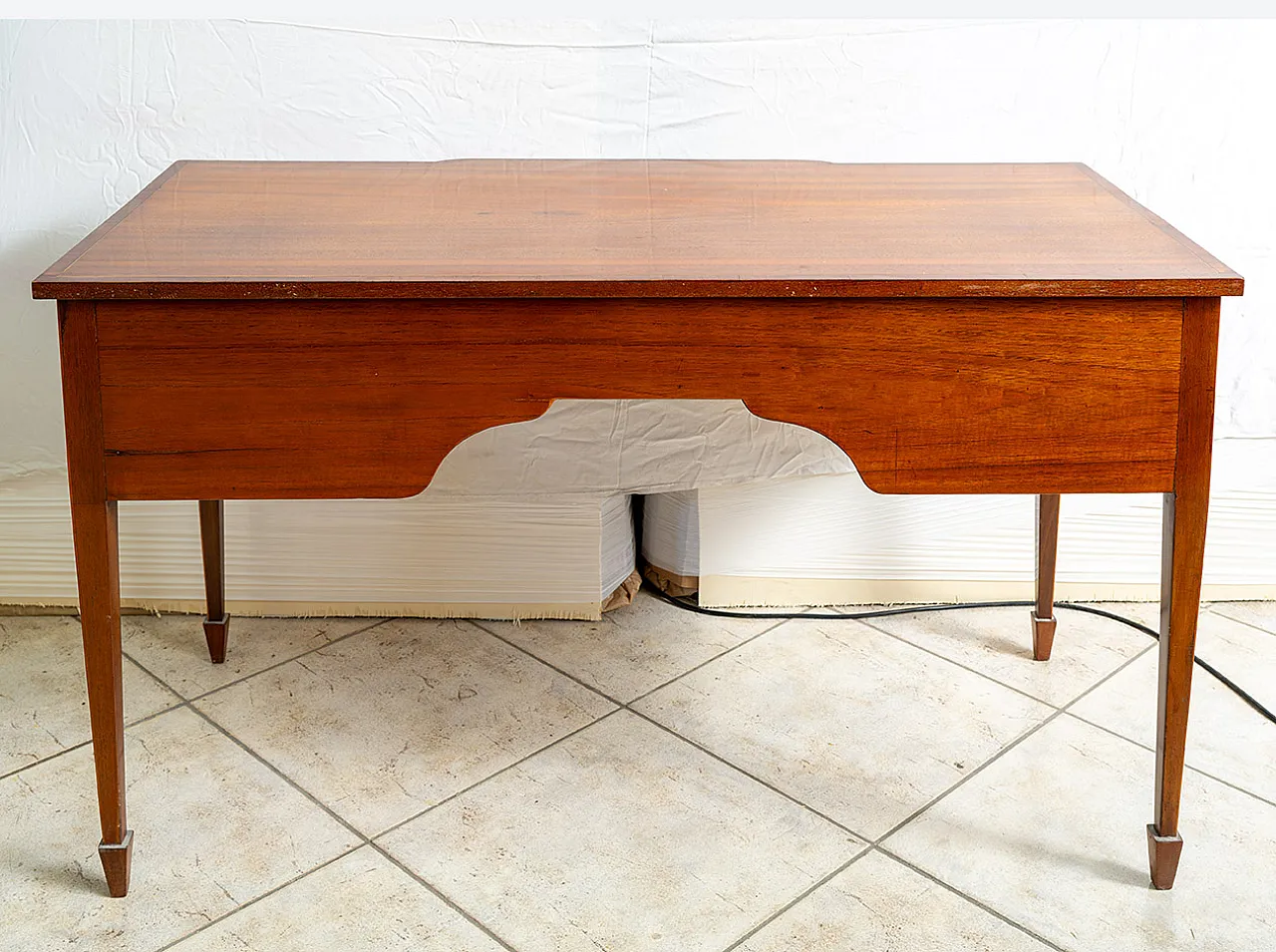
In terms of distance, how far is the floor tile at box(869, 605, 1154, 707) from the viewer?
1713mm

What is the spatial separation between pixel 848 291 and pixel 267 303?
50 centimetres

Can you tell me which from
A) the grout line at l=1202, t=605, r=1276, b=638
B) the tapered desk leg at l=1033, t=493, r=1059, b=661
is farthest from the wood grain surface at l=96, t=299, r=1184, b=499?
the grout line at l=1202, t=605, r=1276, b=638

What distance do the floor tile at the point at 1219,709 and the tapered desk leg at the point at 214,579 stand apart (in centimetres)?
110

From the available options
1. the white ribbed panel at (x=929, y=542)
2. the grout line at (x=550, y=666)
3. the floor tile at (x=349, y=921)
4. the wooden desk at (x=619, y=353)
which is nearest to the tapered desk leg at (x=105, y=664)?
the wooden desk at (x=619, y=353)

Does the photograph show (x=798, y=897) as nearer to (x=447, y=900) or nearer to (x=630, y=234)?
(x=447, y=900)

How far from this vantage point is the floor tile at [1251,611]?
74.1 inches

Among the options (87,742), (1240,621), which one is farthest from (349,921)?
(1240,621)

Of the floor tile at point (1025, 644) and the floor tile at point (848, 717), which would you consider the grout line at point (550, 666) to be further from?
the floor tile at point (1025, 644)

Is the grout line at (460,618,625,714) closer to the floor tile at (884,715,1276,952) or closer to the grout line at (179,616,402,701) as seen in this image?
the grout line at (179,616,402,701)

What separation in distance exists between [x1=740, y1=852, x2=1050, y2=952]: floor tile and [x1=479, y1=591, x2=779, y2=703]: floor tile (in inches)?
17.5

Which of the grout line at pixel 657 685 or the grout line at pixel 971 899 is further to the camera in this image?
the grout line at pixel 657 685

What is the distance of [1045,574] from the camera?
5.65 ft

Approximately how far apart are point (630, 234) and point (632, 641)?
72cm

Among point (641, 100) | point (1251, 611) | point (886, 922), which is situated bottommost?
point (886, 922)
